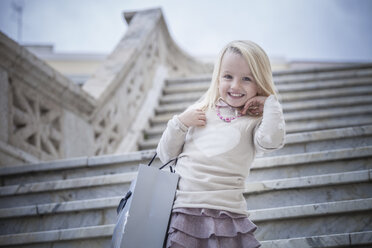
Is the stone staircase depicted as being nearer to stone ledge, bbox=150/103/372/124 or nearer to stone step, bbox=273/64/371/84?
stone ledge, bbox=150/103/372/124

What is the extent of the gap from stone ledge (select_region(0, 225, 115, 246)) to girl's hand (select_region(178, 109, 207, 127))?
108 centimetres

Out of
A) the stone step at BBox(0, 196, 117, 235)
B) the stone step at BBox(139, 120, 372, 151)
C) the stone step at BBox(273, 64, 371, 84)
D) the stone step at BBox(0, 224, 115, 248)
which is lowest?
the stone step at BBox(0, 224, 115, 248)

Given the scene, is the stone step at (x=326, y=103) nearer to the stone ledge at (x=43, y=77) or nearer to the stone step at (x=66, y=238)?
the stone ledge at (x=43, y=77)

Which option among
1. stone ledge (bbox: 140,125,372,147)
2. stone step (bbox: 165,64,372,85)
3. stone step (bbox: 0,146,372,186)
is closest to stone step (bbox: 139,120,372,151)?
stone ledge (bbox: 140,125,372,147)

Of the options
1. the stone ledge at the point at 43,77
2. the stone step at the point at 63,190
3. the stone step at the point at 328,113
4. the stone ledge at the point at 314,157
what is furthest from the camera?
the stone step at the point at 328,113

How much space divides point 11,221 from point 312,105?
3670mm

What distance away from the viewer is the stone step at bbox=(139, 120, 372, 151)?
3.40 meters

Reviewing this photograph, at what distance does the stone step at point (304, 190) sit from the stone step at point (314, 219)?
209 millimetres

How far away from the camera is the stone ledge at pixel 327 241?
234cm

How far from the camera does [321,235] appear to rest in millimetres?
2518

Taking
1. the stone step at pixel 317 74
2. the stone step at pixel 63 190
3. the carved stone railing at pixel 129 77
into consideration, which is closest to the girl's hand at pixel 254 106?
the stone step at pixel 63 190

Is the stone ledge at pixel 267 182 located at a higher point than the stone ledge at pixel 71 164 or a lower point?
lower

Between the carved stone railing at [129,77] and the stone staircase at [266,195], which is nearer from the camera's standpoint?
the stone staircase at [266,195]

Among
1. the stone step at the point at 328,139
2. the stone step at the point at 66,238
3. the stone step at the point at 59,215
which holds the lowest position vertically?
the stone step at the point at 66,238
